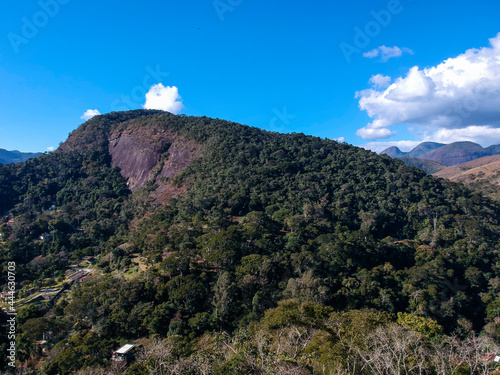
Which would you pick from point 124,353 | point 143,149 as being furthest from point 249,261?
point 143,149

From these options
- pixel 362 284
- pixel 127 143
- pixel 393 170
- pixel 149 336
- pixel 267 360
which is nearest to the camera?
pixel 267 360

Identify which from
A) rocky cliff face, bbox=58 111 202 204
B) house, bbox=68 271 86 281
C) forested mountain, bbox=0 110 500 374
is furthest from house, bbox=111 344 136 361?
rocky cliff face, bbox=58 111 202 204

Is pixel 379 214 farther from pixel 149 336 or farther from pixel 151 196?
pixel 151 196

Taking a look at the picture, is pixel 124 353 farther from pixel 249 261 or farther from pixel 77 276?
pixel 77 276

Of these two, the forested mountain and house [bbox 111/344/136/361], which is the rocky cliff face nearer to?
the forested mountain

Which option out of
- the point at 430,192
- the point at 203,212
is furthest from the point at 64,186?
the point at 430,192

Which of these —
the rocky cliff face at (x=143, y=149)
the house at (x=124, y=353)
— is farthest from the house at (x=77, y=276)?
the rocky cliff face at (x=143, y=149)

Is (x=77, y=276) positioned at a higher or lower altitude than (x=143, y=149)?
lower
